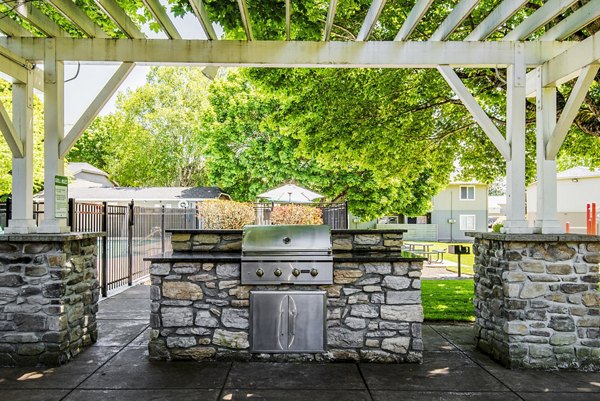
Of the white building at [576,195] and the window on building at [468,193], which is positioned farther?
the window on building at [468,193]

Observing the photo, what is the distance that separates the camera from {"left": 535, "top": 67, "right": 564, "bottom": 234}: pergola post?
13.2 ft

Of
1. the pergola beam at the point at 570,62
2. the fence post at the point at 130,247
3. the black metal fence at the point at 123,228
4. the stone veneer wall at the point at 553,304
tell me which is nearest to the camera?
the pergola beam at the point at 570,62

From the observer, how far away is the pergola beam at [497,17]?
3.69 m

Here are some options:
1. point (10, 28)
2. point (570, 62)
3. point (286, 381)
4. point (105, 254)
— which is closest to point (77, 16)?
point (10, 28)

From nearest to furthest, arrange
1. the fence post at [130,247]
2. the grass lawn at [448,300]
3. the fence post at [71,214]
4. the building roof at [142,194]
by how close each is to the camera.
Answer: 1. the grass lawn at [448,300]
2. the fence post at [71,214]
3. the fence post at [130,247]
4. the building roof at [142,194]

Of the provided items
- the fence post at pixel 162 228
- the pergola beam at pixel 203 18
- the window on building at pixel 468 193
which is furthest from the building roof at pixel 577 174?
the pergola beam at pixel 203 18

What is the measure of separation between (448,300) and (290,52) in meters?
4.66

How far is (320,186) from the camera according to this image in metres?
16.7

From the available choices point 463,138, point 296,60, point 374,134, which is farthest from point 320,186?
point 296,60

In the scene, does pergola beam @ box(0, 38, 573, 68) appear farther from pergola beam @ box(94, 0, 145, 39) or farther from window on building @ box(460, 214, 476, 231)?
window on building @ box(460, 214, 476, 231)

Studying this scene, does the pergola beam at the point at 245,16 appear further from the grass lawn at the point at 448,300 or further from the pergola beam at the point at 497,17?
the grass lawn at the point at 448,300

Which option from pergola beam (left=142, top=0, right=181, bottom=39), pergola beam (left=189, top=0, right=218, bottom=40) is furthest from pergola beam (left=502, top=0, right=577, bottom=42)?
pergola beam (left=142, top=0, right=181, bottom=39)

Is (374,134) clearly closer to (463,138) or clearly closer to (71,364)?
(463,138)

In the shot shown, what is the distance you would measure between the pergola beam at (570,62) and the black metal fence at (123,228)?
A: 506 cm
